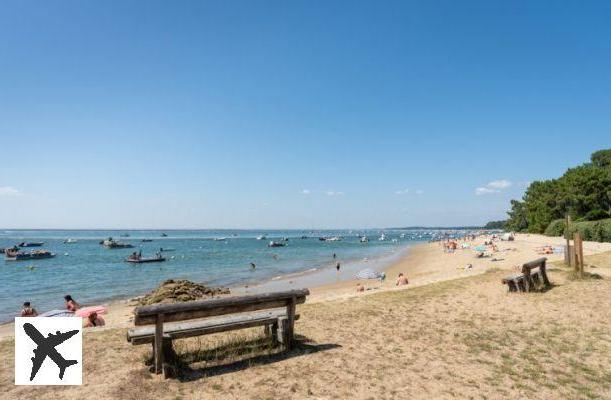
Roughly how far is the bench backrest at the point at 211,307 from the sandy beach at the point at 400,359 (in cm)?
89

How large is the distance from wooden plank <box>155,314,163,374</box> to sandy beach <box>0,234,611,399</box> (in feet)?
0.57

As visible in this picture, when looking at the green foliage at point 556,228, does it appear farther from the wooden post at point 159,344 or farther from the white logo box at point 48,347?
the white logo box at point 48,347

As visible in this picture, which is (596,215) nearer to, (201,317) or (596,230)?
(596,230)

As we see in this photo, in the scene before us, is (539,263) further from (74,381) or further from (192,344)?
(74,381)

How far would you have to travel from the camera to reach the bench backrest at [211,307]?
229 inches

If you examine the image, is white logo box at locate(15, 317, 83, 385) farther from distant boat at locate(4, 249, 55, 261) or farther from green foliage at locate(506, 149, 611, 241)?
distant boat at locate(4, 249, 55, 261)

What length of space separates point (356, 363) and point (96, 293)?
91.2 ft

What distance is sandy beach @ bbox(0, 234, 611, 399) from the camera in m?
5.73

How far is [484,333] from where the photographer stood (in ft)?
29.1

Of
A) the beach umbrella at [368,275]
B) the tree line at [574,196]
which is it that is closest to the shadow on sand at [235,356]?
the beach umbrella at [368,275]

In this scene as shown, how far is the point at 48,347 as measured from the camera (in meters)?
5.36

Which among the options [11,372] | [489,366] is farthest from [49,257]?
[489,366]

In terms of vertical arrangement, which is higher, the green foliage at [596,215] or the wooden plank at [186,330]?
the green foliage at [596,215]

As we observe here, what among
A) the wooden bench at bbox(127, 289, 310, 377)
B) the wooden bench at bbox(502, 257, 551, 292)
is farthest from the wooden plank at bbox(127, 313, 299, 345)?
the wooden bench at bbox(502, 257, 551, 292)
